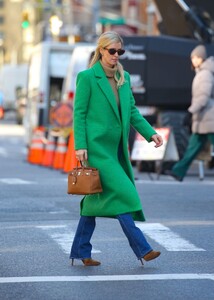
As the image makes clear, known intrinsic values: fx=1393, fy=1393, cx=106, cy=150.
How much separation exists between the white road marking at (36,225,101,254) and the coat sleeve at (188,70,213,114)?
264 inches

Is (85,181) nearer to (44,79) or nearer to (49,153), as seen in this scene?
(49,153)

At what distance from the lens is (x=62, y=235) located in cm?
1277

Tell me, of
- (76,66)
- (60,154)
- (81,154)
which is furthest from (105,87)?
(76,66)

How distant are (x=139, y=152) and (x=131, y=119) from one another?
444 inches

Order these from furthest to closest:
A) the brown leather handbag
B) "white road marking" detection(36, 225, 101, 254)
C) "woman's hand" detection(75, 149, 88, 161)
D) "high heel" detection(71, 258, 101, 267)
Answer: "white road marking" detection(36, 225, 101, 254) → "high heel" detection(71, 258, 101, 267) → "woman's hand" detection(75, 149, 88, 161) → the brown leather handbag

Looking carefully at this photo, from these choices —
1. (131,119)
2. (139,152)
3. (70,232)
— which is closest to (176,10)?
(139,152)

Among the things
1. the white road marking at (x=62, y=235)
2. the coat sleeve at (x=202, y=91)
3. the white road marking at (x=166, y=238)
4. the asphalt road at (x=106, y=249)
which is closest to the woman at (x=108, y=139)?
the asphalt road at (x=106, y=249)

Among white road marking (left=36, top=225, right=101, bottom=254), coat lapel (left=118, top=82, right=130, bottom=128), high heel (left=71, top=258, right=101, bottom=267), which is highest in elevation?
coat lapel (left=118, top=82, right=130, bottom=128)

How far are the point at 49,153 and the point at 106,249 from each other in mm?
15091

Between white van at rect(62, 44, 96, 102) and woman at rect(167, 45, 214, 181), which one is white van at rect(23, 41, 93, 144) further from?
woman at rect(167, 45, 214, 181)

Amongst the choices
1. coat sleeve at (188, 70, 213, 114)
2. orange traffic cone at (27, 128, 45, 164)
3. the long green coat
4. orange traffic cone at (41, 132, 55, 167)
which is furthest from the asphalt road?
orange traffic cone at (27, 128, 45, 164)

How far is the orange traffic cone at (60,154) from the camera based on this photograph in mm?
25578

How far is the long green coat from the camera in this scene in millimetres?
10438

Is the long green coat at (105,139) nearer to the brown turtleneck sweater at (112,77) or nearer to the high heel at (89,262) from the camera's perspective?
the brown turtleneck sweater at (112,77)
